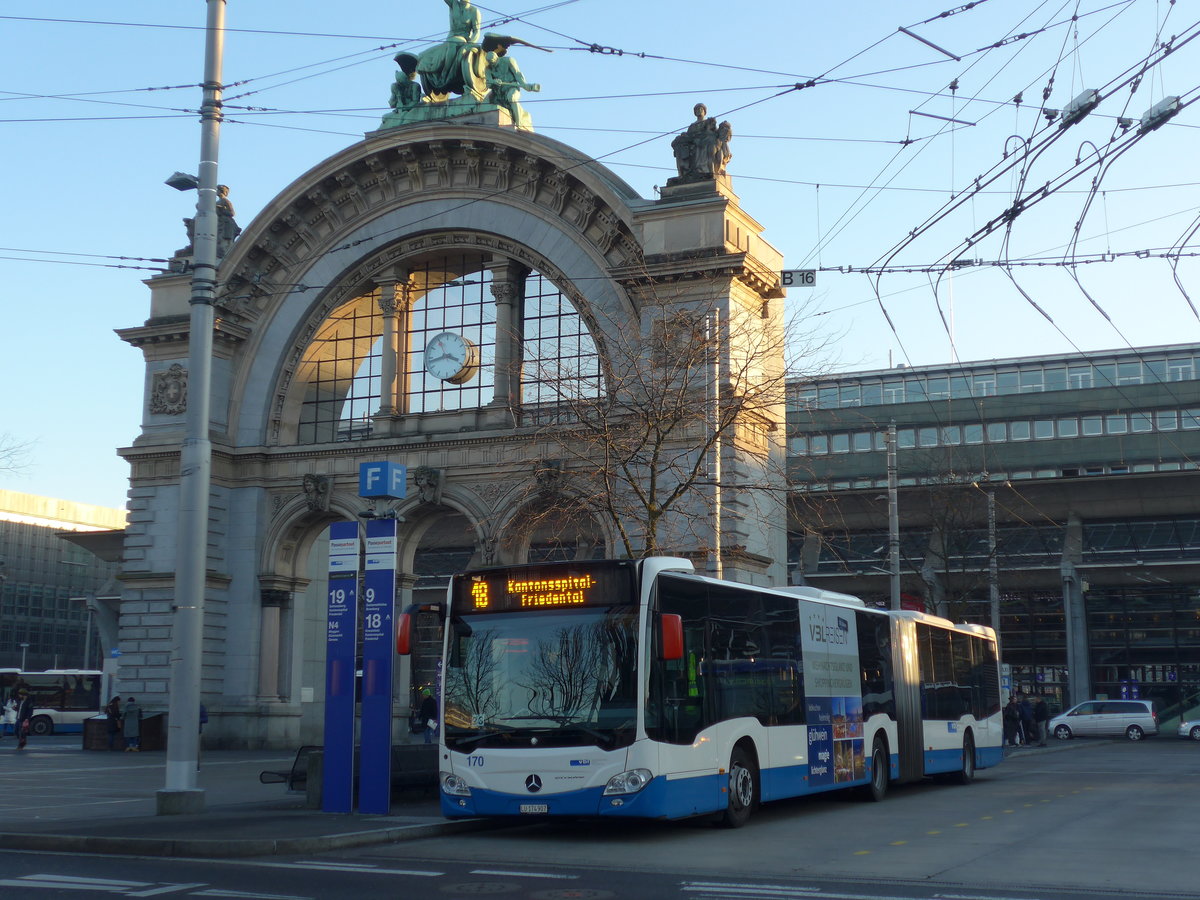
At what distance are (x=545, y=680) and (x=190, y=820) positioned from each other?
474 cm

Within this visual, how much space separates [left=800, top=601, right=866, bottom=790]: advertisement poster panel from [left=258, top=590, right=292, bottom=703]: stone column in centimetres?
2181

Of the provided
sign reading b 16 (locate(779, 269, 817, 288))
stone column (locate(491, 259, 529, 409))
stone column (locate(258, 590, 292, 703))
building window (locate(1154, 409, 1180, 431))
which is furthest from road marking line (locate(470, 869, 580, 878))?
building window (locate(1154, 409, 1180, 431))

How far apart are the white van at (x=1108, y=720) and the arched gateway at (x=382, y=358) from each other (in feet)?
74.9

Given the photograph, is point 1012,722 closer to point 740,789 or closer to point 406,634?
point 740,789

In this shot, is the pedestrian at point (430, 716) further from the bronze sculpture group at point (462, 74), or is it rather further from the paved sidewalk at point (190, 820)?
the bronze sculpture group at point (462, 74)

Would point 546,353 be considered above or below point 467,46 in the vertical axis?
below

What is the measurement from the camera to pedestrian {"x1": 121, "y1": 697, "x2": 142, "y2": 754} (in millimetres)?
37875

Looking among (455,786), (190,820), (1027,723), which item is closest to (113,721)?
(190,820)

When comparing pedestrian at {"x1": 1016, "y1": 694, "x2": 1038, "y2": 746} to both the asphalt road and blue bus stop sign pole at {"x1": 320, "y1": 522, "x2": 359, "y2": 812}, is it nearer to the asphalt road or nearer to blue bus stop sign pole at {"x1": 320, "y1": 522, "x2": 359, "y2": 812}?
the asphalt road

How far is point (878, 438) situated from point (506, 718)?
53689mm

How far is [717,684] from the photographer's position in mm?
16766

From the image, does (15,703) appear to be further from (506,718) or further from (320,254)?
(506,718)

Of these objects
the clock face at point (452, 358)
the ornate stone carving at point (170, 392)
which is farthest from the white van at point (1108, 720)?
the ornate stone carving at point (170, 392)

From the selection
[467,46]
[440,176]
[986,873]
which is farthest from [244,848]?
[467,46]
